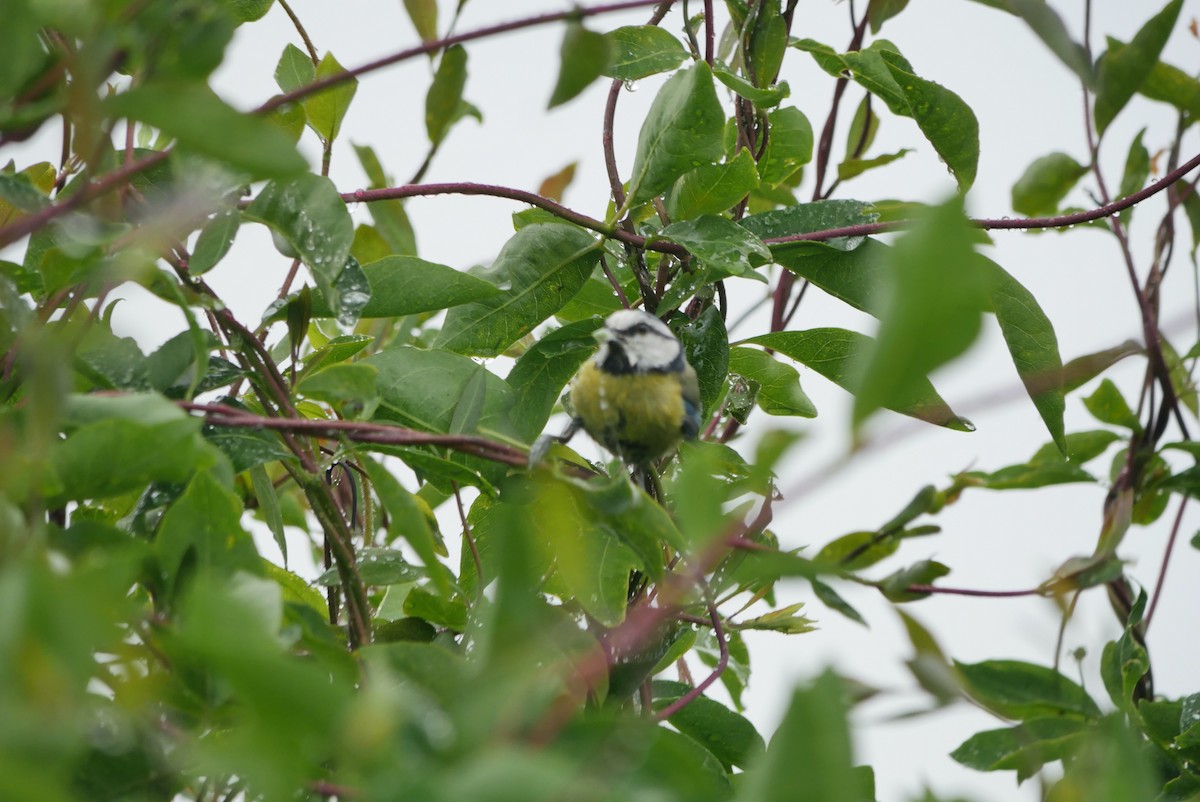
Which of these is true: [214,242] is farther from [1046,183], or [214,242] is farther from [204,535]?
[1046,183]

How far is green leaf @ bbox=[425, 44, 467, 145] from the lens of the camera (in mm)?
713

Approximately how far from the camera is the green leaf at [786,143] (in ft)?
4.42

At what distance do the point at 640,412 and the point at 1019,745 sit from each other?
23.0 inches

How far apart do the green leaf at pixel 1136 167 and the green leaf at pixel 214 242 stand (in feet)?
4.24

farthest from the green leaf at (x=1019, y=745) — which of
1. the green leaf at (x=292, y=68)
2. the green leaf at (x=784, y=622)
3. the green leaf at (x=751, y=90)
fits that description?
the green leaf at (x=292, y=68)

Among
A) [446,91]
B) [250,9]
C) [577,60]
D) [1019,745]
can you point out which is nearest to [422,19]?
[446,91]

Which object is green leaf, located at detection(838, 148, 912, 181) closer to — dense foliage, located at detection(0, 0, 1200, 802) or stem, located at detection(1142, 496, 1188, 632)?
dense foliage, located at detection(0, 0, 1200, 802)

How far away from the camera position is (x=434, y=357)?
1.05 metres

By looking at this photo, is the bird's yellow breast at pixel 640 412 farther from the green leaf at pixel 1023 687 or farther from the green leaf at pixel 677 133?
the green leaf at pixel 1023 687

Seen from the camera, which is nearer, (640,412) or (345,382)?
(345,382)

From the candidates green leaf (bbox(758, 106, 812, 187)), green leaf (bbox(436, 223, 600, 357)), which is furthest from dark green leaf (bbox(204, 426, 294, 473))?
green leaf (bbox(758, 106, 812, 187))

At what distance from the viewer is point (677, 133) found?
109cm

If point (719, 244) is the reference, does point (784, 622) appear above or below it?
below

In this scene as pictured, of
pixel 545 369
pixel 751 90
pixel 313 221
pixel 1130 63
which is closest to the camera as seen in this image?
pixel 1130 63
